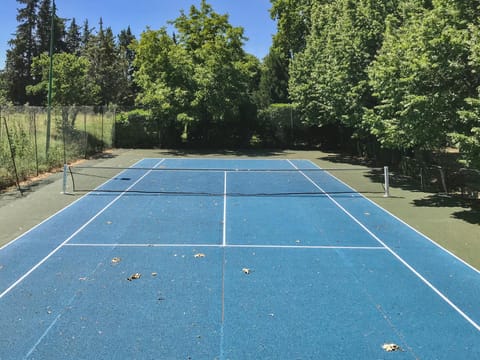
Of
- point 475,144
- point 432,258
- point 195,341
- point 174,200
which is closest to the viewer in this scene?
point 195,341

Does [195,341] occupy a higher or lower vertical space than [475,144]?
lower

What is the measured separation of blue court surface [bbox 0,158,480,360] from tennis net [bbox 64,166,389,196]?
112 inches

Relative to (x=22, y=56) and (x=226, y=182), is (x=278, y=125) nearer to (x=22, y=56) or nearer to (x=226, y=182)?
(x=226, y=182)

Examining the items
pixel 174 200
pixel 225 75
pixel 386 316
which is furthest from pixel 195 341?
pixel 225 75

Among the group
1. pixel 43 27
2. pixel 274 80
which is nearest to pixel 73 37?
pixel 43 27

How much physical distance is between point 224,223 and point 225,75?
71.4ft

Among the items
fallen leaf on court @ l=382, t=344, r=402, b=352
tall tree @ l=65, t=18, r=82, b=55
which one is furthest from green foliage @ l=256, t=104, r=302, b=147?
tall tree @ l=65, t=18, r=82, b=55

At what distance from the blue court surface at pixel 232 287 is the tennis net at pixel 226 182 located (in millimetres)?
2847

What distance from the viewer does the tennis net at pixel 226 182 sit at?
57.4ft

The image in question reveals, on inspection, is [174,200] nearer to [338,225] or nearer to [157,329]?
[338,225]

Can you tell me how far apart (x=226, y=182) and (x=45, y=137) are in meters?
11.5

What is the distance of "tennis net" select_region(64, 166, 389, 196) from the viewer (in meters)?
17.5

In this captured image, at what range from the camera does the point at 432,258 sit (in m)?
9.95

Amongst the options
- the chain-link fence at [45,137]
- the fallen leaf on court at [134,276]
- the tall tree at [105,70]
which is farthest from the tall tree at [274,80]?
the fallen leaf on court at [134,276]
